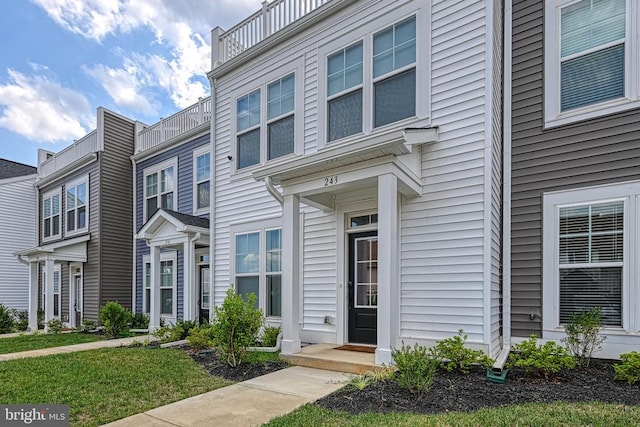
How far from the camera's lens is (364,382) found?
14.5 feet

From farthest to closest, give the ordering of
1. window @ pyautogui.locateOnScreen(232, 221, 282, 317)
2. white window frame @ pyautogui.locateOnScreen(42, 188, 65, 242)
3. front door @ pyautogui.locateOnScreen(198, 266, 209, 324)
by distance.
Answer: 1. white window frame @ pyautogui.locateOnScreen(42, 188, 65, 242)
2. front door @ pyautogui.locateOnScreen(198, 266, 209, 324)
3. window @ pyautogui.locateOnScreen(232, 221, 282, 317)

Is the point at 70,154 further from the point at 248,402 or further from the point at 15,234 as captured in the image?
the point at 248,402

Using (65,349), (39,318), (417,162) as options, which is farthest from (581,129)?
(39,318)

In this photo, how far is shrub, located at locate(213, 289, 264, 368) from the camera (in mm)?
5855

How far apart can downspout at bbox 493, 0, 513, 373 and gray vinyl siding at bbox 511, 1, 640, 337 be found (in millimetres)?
72

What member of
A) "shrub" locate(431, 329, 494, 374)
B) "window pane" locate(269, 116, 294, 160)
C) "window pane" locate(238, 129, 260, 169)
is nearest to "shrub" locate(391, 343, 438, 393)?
"shrub" locate(431, 329, 494, 374)

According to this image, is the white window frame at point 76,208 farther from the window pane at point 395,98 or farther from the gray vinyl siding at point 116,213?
the window pane at point 395,98

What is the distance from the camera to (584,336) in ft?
16.2

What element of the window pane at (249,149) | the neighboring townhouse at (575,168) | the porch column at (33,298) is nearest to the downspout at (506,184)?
the neighboring townhouse at (575,168)

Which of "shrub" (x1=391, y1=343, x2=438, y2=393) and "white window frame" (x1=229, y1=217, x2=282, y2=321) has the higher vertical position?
"white window frame" (x1=229, y1=217, x2=282, y2=321)

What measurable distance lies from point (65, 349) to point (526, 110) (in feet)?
32.0

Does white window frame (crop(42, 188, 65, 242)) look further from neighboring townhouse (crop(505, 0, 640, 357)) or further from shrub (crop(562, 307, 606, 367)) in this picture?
shrub (crop(562, 307, 606, 367))

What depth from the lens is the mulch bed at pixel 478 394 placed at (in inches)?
153

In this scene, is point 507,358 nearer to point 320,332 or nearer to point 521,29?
point 320,332
